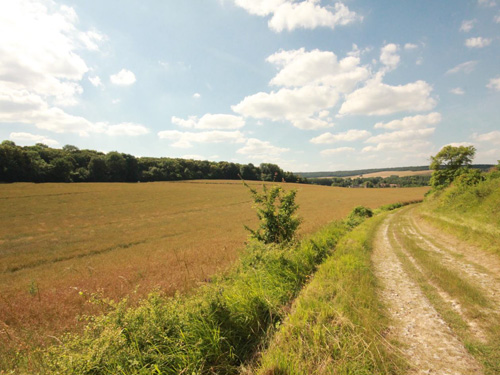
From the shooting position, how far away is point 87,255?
15.8m

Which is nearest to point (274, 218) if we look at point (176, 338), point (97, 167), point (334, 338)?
point (334, 338)

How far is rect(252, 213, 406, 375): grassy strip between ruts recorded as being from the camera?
2781mm

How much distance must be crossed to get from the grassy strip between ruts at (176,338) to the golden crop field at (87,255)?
603 millimetres

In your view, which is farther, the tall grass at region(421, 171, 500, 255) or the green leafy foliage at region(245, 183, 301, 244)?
the green leafy foliage at region(245, 183, 301, 244)

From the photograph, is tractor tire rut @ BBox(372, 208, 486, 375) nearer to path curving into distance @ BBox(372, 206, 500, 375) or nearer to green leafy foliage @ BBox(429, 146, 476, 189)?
path curving into distance @ BBox(372, 206, 500, 375)

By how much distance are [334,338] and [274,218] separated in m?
6.97

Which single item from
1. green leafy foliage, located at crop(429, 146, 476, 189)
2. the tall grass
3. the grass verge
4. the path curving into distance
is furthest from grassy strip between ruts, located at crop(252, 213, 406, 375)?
green leafy foliage, located at crop(429, 146, 476, 189)

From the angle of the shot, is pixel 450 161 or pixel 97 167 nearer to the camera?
pixel 450 161

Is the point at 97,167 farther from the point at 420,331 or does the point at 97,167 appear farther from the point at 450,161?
the point at 450,161

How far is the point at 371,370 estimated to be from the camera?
2.79m

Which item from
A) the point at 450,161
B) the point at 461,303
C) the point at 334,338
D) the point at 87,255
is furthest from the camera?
the point at 450,161

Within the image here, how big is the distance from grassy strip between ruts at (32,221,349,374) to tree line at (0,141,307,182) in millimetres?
33172

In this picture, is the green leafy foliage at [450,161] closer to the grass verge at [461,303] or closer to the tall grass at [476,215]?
the tall grass at [476,215]

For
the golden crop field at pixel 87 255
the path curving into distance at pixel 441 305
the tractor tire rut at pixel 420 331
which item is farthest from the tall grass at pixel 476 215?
the golden crop field at pixel 87 255
